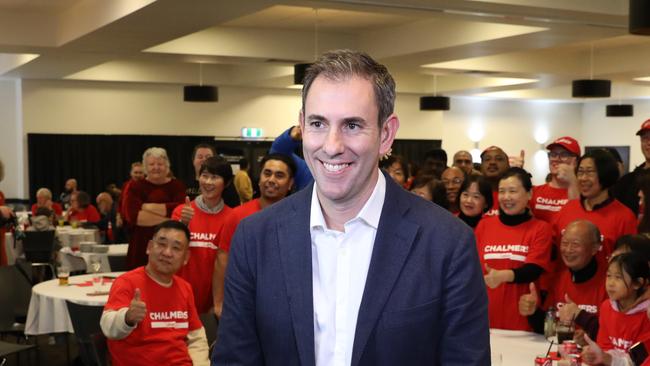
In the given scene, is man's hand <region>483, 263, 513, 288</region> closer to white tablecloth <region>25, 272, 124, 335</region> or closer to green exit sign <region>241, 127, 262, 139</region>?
white tablecloth <region>25, 272, 124, 335</region>

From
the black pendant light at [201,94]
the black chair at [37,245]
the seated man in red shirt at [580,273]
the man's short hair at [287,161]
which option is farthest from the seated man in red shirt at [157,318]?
the black pendant light at [201,94]

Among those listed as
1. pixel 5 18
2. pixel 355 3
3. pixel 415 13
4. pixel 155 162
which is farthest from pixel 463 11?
pixel 5 18

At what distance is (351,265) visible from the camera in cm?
175

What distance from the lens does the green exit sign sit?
56.1 feet

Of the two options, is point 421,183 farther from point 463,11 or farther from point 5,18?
point 5,18

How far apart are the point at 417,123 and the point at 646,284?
1554cm

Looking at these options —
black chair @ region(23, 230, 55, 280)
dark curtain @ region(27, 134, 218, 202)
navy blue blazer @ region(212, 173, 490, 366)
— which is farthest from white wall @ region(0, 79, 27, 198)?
navy blue blazer @ region(212, 173, 490, 366)

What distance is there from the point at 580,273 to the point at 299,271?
3167 millimetres

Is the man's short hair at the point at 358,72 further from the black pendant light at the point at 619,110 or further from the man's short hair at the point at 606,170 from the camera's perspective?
the black pendant light at the point at 619,110

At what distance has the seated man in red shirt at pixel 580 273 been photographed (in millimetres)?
4445

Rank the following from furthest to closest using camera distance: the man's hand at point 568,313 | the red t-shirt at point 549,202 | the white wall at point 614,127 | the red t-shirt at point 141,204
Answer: the white wall at point 614,127
the red t-shirt at point 141,204
the red t-shirt at point 549,202
the man's hand at point 568,313

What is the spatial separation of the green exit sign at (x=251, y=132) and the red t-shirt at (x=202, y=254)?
38.3 feet

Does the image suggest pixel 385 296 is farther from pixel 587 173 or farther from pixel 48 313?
pixel 48 313

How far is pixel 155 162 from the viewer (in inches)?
261
